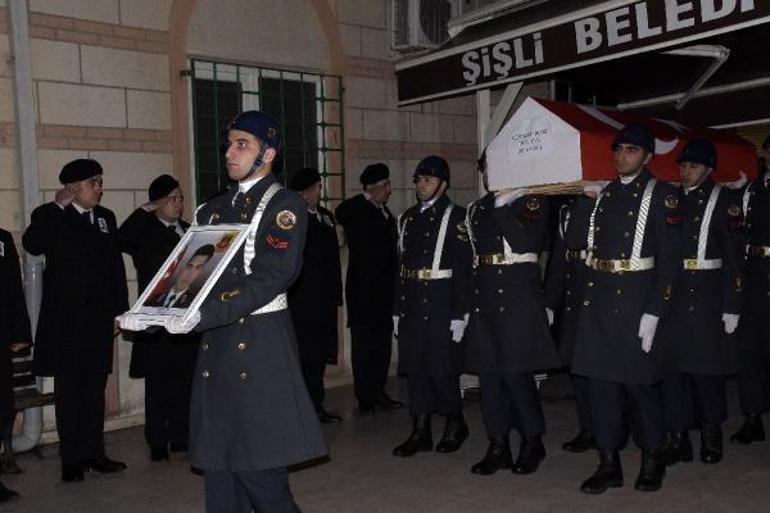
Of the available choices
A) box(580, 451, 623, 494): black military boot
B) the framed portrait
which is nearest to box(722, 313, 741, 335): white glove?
box(580, 451, 623, 494): black military boot

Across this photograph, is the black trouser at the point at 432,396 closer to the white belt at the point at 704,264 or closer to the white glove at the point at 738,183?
the white belt at the point at 704,264

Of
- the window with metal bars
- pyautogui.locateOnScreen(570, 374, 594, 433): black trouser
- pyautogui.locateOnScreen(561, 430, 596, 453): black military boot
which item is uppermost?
the window with metal bars

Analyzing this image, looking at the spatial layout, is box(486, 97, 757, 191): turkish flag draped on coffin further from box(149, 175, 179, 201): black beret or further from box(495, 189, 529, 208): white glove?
box(149, 175, 179, 201): black beret

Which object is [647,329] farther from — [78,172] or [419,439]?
[78,172]

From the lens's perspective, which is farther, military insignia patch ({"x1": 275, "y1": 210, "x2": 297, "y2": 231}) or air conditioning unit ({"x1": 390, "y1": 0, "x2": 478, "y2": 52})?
air conditioning unit ({"x1": 390, "y1": 0, "x2": 478, "y2": 52})

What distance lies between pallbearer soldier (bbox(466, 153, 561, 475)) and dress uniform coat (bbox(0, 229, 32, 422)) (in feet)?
7.82

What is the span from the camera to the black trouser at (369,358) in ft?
21.7

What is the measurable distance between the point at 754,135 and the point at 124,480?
7261mm

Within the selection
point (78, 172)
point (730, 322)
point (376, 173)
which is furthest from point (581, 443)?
point (78, 172)

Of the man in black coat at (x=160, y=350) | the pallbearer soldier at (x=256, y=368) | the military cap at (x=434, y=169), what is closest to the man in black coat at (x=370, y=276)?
the military cap at (x=434, y=169)

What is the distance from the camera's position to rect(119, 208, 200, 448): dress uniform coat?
541cm

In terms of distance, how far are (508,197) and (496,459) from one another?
1.39 meters

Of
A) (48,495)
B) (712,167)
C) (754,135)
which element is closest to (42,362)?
(48,495)

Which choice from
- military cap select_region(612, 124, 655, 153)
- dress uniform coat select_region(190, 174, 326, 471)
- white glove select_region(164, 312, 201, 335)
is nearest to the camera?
white glove select_region(164, 312, 201, 335)
